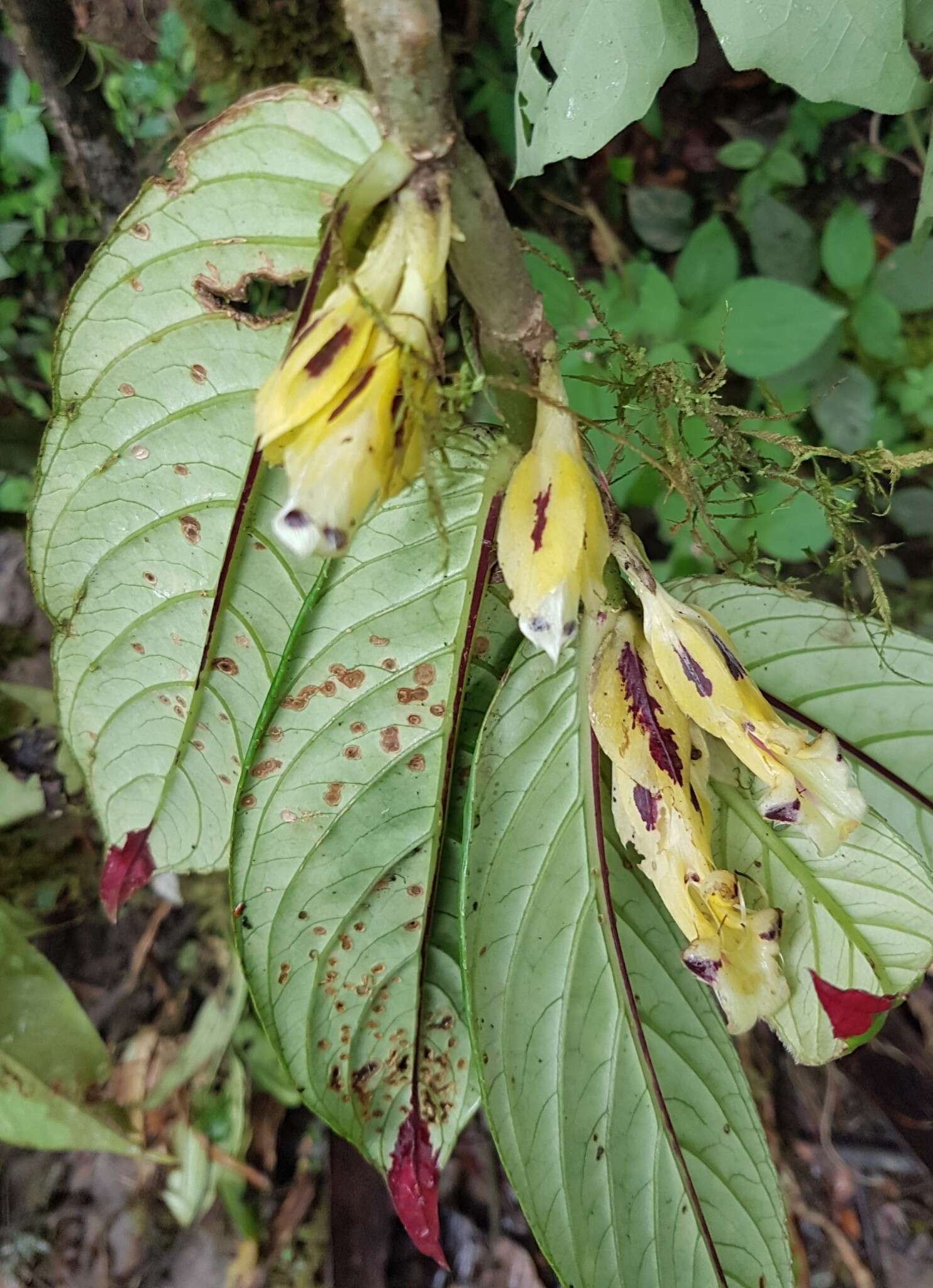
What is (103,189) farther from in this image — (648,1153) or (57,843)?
(648,1153)

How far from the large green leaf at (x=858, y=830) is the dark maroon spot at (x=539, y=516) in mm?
294

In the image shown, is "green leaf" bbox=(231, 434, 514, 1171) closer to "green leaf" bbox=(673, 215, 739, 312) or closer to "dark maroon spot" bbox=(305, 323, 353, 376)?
"dark maroon spot" bbox=(305, 323, 353, 376)

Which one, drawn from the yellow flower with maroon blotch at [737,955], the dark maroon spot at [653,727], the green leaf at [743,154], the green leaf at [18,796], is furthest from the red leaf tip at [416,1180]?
the green leaf at [743,154]

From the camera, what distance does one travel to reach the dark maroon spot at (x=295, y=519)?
400 millimetres

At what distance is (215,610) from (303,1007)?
348 mm

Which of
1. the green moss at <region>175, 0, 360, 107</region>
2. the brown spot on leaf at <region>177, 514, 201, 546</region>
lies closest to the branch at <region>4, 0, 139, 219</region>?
the green moss at <region>175, 0, 360, 107</region>

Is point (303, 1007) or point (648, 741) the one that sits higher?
point (648, 741)

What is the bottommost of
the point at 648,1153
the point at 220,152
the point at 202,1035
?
the point at 202,1035

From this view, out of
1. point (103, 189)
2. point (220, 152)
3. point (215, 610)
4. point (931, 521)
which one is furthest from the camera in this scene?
point (931, 521)

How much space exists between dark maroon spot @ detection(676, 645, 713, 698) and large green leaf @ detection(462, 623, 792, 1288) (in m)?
0.14

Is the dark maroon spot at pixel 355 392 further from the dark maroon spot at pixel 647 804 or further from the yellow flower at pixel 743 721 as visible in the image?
the dark maroon spot at pixel 647 804

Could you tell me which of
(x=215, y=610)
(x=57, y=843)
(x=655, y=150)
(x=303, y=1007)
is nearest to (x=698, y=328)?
(x=655, y=150)

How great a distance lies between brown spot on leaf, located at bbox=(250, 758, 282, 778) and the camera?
2.15 feet

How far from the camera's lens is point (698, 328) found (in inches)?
46.6
